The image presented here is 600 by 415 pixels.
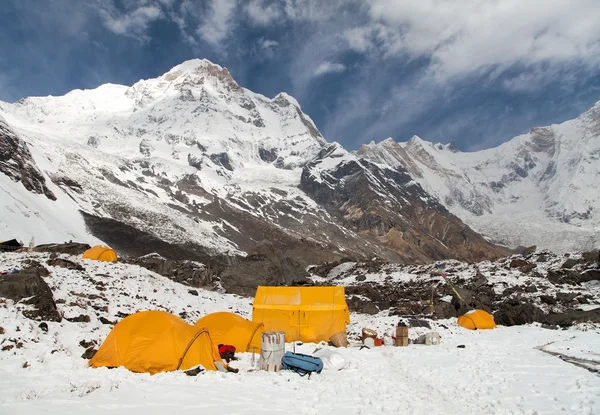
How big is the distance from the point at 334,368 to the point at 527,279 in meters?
28.5

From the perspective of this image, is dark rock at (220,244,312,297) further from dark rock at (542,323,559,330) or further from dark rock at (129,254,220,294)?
dark rock at (542,323,559,330)

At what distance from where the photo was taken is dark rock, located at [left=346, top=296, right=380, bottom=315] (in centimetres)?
3042

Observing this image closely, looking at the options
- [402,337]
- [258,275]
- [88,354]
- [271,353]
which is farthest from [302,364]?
[258,275]

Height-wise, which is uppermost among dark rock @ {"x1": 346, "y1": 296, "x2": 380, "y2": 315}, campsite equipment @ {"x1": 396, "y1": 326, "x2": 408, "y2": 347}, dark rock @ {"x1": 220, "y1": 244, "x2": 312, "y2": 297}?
dark rock @ {"x1": 220, "y1": 244, "x2": 312, "y2": 297}

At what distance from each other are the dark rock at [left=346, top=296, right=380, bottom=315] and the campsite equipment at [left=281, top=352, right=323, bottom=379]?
18.5m

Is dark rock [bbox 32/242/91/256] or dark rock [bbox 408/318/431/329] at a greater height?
dark rock [bbox 32/242/91/256]

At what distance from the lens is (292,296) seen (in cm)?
2061

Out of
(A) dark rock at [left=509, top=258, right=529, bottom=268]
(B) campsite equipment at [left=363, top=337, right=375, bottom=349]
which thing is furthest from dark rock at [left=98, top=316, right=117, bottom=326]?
(A) dark rock at [left=509, top=258, right=529, bottom=268]

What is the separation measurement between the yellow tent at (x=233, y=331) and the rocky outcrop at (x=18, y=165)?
83535mm

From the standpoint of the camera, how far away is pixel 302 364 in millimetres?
12305

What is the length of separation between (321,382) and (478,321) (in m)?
15.7

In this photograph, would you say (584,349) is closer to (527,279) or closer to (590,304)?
(590,304)

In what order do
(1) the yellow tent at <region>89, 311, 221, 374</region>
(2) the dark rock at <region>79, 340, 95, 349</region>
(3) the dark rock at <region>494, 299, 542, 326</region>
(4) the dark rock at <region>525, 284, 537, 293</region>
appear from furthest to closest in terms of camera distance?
(4) the dark rock at <region>525, 284, 537, 293</region> < (3) the dark rock at <region>494, 299, 542, 326</region> < (2) the dark rock at <region>79, 340, 95, 349</region> < (1) the yellow tent at <region>89, 311, 221, 374</region>

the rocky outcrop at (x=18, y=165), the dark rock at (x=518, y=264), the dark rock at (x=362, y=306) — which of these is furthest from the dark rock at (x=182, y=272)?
the rocky outcrop at (x=18, y=165)
